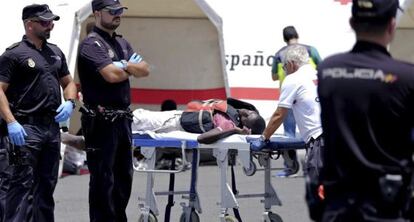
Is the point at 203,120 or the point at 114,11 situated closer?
the point at 114,11

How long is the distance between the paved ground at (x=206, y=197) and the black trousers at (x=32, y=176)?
7.14 ft

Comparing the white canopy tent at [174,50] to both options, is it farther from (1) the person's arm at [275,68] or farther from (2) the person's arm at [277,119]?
(2) the person's arm at [277,119]

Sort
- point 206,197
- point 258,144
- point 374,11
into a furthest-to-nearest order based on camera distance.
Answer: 1. point 206,197
2. point 258,144
3. point 374,11

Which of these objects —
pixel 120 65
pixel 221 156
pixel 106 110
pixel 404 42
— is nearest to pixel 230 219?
pixel 221 156

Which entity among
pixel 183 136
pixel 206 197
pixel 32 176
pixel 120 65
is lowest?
pixel 206 197

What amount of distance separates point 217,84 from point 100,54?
762 cm

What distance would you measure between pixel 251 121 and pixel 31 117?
2.15m

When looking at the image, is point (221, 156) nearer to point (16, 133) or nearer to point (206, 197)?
point (16, 133)

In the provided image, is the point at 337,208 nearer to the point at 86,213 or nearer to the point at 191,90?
the point at 86,213

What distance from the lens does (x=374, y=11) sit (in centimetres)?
453

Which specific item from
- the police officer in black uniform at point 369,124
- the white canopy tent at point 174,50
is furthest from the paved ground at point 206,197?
the police officer in black uniform at point 369,124

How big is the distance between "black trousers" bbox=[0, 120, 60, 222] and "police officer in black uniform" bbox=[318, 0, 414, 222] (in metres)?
3.66

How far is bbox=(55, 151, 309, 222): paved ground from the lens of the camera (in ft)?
34.2

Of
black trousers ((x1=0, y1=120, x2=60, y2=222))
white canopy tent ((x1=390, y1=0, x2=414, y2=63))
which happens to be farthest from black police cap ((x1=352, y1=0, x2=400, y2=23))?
white canopy tent ((x1=390, y1=0, x2=414, y2=63))
